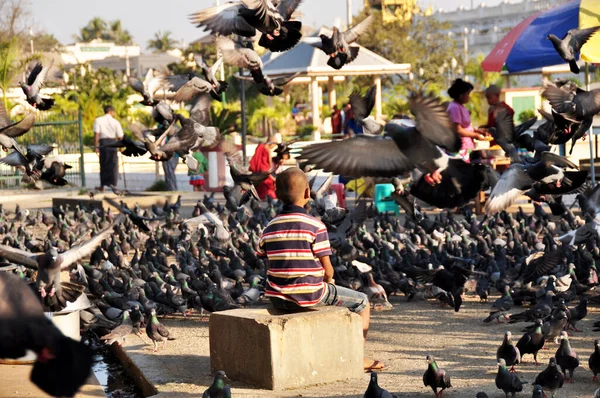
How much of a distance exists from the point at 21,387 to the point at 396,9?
5467 cm

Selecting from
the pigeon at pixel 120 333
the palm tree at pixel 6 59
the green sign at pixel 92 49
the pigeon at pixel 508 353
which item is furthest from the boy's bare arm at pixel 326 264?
the green sign at pixel 92 49

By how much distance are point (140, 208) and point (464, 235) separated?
21.0 feet

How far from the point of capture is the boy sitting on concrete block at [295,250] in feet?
21.4

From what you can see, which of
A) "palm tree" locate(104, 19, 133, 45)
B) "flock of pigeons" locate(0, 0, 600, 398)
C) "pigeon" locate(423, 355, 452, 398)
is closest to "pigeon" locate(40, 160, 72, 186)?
"flock of pigeons" locate(0, 0, 600, 398)

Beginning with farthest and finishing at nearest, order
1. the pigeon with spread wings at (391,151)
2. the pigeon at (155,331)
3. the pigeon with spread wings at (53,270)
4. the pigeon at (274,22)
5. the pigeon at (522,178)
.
→ the pigeon at (274,22) → the pigeon at (522,178) → the pigeon at (155,331) → the pigeon with spread wings at (53,270) → the pigeon with spread wings at (391,151)

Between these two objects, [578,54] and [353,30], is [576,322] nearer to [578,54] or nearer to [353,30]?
[353,30]

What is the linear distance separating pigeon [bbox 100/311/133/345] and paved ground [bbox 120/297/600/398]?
0.13 metres

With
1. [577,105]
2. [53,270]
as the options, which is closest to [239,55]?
[577,105]

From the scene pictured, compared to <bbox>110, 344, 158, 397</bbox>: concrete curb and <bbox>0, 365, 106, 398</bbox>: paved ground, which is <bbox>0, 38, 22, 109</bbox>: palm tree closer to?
<bbox>110, 344, 158, 397</bbox>: concrete curb

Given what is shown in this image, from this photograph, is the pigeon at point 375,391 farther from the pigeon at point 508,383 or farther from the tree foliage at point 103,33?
the tree foliage at point 103,33

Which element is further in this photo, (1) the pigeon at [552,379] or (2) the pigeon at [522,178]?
(2) the pigeon at [522,178]

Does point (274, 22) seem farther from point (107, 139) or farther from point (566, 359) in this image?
point (107, 139)

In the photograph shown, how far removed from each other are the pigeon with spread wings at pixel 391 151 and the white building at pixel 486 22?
51.0 meters

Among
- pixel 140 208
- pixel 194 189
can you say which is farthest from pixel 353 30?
A: pixel 194 189
